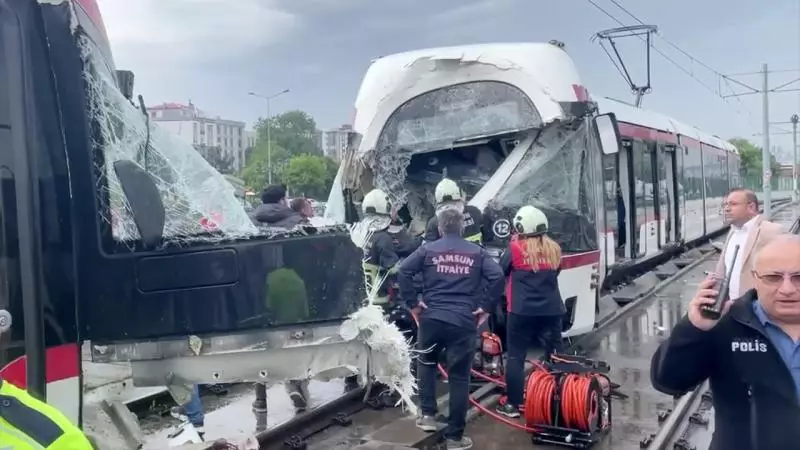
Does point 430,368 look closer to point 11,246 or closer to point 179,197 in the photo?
point 179,197

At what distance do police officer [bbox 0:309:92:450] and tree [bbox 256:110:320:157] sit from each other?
195ft

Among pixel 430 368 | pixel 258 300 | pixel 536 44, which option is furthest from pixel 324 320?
pixel 536 44

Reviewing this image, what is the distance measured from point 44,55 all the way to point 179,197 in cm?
80

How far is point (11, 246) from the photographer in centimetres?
A: 290

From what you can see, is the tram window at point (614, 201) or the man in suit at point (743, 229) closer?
the man in suit at point (743, 229)

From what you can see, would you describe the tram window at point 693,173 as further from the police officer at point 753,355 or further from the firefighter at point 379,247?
the police officer at point 753,355

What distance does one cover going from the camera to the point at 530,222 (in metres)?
6.98

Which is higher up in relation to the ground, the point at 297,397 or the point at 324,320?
the point at 324,320

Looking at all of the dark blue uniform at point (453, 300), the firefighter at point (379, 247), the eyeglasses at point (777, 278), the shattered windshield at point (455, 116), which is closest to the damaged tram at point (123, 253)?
the eyeglasses at point (777, 278)

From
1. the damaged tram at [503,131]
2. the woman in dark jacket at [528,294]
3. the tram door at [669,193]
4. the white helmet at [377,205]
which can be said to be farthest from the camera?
the tram door at [669,193]

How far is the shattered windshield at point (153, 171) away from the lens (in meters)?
3.24

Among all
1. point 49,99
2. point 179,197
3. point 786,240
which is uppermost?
point 49,99

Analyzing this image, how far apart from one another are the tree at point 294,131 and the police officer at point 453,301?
5518cm

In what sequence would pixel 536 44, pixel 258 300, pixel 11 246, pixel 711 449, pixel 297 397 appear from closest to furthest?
pixel 11 246 → pixel 711 449 → pixel 258 300 → pixel 297 397 → pixel 536 44
